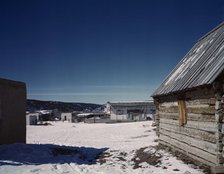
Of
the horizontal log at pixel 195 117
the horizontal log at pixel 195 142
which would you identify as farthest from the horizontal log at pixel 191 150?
the horizontal log at pixel 195 117

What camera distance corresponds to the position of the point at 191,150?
12477 mm

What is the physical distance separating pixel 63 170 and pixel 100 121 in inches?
1653

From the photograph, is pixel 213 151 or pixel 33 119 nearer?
pixel 213 151

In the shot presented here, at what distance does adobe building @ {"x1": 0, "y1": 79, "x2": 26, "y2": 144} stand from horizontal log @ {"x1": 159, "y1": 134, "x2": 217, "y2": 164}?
802 cm

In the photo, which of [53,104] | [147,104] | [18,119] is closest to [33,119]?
[147,104]

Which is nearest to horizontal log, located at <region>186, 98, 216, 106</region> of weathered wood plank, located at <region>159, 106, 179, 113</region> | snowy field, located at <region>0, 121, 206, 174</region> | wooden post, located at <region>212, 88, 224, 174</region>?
wooden post, located at <region>212, 88, 224, 174</region>

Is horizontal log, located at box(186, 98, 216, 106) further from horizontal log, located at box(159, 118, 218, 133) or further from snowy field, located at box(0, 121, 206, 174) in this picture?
snowy field, located at box(0, 121, 206, 174)

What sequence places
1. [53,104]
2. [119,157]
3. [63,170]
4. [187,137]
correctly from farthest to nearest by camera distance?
[53,104] < [119,157] < [187,137] < [63,170]

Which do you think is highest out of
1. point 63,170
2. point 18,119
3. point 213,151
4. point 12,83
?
point 12,83

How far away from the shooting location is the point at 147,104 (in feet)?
185

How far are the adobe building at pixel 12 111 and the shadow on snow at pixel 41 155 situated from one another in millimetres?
1208

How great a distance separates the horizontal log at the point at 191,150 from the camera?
419 inches

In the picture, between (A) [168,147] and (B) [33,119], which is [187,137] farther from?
(B) [33,119]

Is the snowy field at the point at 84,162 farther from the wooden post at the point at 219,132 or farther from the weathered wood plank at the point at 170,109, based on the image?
the weathered wood plank at the point at 170,109
